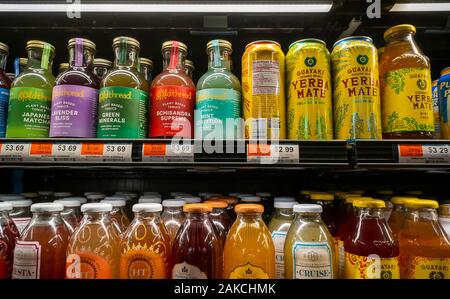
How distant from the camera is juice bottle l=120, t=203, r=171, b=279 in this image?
0.80 metres

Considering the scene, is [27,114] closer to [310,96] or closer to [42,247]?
[42,247]

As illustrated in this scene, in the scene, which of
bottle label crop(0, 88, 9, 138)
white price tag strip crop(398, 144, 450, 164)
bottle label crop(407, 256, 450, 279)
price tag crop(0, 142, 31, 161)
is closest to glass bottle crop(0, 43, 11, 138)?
bottle label crop(0, 88, 9, 138)

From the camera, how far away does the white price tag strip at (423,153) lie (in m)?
0.86

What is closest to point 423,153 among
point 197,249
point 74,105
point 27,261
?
point 197,249

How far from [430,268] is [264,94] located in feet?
2.42

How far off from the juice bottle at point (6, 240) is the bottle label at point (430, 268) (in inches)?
49.7

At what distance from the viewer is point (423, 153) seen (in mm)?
864

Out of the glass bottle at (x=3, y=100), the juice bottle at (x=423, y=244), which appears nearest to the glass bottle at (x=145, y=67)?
Result: the glass bottle at (x=3, y=100)

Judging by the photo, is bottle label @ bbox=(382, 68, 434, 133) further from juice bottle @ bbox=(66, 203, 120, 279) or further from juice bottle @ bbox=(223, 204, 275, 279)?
juice bottle @ bbox=(66, 203, 120, 279)

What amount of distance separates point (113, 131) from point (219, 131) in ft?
1.17

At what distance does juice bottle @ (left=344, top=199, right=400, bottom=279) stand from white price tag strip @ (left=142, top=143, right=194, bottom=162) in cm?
56
